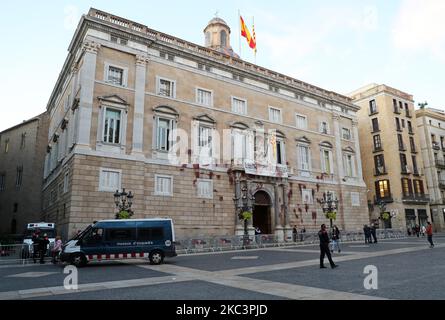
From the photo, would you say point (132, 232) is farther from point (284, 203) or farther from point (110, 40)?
point (284, 203)

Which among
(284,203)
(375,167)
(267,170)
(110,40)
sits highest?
(110,40)

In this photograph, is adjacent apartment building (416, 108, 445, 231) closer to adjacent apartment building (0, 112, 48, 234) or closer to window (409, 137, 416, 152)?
window (409, 137, 416, 152)

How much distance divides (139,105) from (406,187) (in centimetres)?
3923

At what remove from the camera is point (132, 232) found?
1620 centimetres

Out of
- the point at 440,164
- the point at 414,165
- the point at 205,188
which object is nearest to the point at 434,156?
the point at 440,164

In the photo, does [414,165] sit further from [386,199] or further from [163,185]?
[163,185]

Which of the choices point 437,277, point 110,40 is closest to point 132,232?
point 437,277

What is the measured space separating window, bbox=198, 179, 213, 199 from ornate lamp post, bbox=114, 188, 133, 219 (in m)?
6.22

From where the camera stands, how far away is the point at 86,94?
23.2 metres

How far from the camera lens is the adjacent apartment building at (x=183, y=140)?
76.6ft

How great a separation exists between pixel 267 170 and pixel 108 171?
15072mm

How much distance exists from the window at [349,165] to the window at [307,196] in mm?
7445
